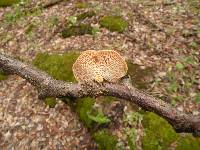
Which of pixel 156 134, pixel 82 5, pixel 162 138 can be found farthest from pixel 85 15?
pixel 162 138

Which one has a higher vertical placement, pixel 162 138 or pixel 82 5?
pixel 82 5

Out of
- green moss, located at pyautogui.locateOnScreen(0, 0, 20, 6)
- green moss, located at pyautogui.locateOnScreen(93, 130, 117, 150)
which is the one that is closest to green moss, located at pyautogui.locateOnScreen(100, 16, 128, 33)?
green moss, located at pyautogui.locateOnScreen(93, 130, 117, 150)

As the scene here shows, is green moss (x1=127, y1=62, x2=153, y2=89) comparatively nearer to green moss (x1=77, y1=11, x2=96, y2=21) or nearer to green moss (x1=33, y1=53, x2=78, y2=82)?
green moss (x1=33, y1=53, x2=78, y2=82)

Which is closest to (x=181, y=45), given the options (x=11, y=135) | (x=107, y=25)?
(x=107, y=25)

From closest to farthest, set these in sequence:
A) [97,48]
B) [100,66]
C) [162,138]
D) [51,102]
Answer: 1. [100,66]
2. [162,138]
3. [51,102]
4. [97,48]

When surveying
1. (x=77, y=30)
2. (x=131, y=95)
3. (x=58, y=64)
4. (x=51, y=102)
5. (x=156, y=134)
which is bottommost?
(x=51, y=102)

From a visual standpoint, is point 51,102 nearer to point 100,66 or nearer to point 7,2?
point 100,66

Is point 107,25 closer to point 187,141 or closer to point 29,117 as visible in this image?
point 29,117
